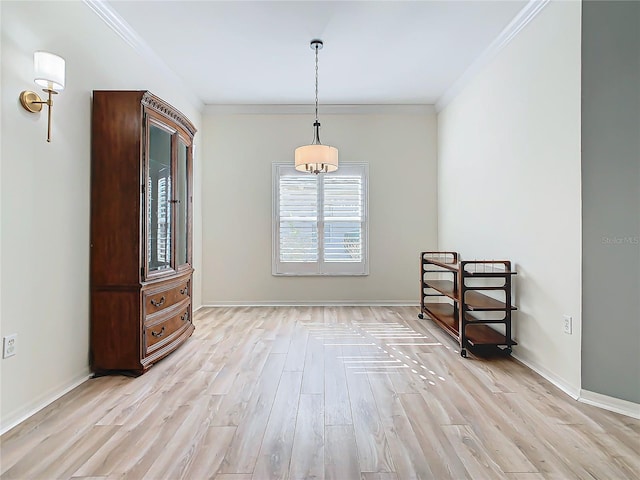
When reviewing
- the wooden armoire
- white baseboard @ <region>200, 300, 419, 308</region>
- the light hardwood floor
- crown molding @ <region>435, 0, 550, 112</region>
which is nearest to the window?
white baseboard @ <region>200, 300, 419, 308</region>

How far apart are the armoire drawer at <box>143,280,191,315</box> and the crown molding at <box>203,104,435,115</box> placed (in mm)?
2767

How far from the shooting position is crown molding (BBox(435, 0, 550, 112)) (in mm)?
2885

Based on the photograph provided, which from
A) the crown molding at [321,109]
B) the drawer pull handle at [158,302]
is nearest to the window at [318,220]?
the crown molding at [321,109]

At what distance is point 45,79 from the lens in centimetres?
213

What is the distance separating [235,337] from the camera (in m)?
3.82

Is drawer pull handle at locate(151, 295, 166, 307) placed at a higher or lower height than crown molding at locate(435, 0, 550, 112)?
lower

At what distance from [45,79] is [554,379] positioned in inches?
151

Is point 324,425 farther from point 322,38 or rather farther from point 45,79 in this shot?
point 322,38

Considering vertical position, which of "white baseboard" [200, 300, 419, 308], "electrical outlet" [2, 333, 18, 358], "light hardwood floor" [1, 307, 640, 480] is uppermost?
"electrical outlet" [2, 333, 18, 358]

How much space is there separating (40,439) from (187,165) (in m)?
2.52

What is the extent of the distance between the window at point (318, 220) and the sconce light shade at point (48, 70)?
127 inches

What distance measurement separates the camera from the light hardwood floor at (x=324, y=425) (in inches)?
66.4

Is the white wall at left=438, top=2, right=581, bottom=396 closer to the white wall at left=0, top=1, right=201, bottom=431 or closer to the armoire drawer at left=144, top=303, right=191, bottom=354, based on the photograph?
the armoire drawer at left=144, top=303, right=191, bottom=354

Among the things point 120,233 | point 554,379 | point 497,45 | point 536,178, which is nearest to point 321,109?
point 497,45
